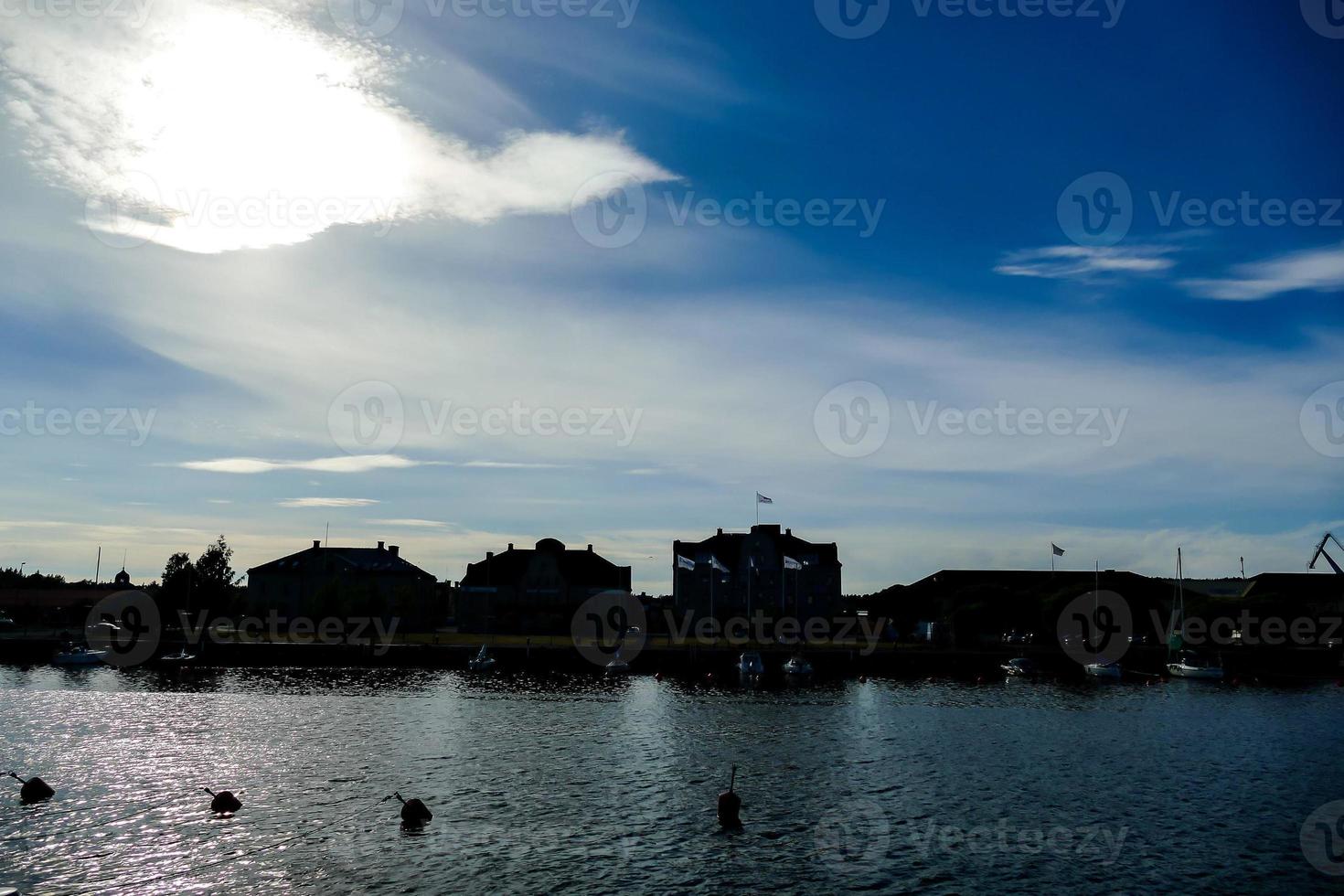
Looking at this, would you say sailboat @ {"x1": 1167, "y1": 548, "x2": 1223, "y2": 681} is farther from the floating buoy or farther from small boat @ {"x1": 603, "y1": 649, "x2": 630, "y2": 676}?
the floating buoy

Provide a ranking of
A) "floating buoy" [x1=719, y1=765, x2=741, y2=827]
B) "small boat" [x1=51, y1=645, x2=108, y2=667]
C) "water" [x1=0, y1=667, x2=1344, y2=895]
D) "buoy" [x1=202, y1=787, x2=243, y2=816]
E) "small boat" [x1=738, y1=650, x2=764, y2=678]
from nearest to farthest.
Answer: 1. "water" [x1=0, y1=667, x2=1344, y2=895]
2. "floating buoy" [x1=719, y1=765, x2=741, y2=827]
3. "buoy" [x1=202, y1=787, x2=243, y2=816]
4. "small boat" [x1=738, y1=650, x2=764, y2=678]
5. "small boat" [x1=51, y1=645, x2=108, y2=667]

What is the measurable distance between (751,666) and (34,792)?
66774mm

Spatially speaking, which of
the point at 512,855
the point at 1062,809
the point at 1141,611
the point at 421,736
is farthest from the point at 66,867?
the point at 1141,611

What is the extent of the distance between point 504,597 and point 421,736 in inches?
3068

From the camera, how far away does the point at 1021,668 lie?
350ft

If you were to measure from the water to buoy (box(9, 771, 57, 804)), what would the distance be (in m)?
0.50
